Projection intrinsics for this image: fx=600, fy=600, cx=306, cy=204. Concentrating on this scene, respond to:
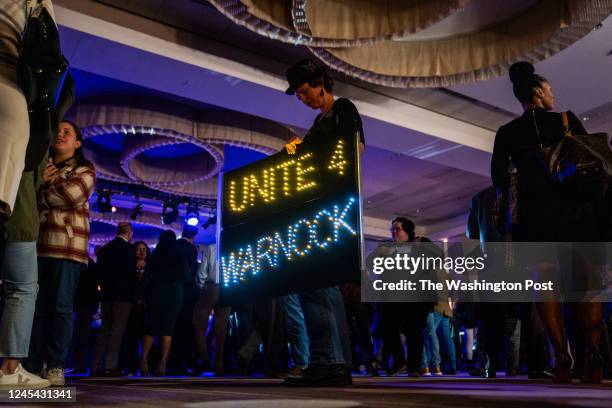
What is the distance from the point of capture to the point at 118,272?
6.18 metres

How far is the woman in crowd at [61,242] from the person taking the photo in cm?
322

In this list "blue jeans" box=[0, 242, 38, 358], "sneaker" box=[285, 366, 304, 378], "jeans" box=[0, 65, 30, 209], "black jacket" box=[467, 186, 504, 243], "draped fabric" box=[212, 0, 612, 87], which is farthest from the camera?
"draped fabric" box=[212, 0, 612, 87]

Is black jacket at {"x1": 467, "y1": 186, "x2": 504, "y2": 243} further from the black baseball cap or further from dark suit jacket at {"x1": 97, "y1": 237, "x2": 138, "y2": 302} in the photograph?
dark suit jacket at {"x1": 97, "y1": 237, "x2": 138, "y2": 302}

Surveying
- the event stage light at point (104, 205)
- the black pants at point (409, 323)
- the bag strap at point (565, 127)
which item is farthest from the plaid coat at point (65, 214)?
the event stage light at point (104, 205)

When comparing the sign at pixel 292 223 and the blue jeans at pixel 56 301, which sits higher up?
the sign at pixel 292 223

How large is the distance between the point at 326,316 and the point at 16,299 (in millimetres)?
1300

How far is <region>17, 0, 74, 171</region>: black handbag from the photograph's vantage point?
79.1 inches

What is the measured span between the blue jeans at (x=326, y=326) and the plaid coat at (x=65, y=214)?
4.43 ft

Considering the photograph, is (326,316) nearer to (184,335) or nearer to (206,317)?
(206,317)

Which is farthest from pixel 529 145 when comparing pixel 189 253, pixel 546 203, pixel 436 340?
pixel 189 253

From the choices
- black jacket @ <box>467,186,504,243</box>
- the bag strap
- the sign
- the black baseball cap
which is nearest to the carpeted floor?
the sign

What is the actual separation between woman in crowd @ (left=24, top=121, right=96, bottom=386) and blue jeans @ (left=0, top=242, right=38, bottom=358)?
931mm

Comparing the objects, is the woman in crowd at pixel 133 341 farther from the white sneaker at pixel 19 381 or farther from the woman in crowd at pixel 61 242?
the white sneaker at pixel 19 381

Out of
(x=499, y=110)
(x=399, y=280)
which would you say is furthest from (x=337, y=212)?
(x=499, y=110)
